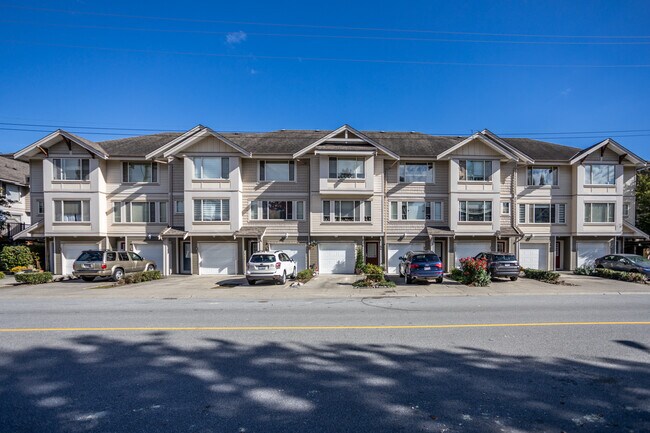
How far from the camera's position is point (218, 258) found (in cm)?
2359

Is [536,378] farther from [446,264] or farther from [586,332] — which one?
[446,264]

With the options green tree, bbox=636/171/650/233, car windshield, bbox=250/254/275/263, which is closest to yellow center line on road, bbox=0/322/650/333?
car windshield, bbox=250/254/275/263

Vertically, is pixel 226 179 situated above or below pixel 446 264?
above

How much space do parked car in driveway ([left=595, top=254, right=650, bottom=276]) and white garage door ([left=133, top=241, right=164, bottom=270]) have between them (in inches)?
1223

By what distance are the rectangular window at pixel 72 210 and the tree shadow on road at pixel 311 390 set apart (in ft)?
68.0

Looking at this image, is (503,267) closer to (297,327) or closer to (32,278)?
(297,327)

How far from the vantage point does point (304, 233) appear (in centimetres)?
2388

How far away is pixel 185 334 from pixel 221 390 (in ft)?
10.5

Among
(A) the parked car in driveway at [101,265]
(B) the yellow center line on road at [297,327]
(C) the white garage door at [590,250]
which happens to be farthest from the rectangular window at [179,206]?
(C) the white garage door at [590,250]

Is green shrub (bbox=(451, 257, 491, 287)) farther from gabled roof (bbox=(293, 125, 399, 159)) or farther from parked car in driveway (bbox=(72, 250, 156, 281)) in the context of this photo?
parked car in driveway (bbox=(72, 250, 156, 281))

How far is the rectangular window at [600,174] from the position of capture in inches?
994

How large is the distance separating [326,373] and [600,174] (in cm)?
2976

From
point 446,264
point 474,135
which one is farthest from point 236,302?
point 474,135

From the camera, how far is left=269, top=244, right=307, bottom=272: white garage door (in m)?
23.9
